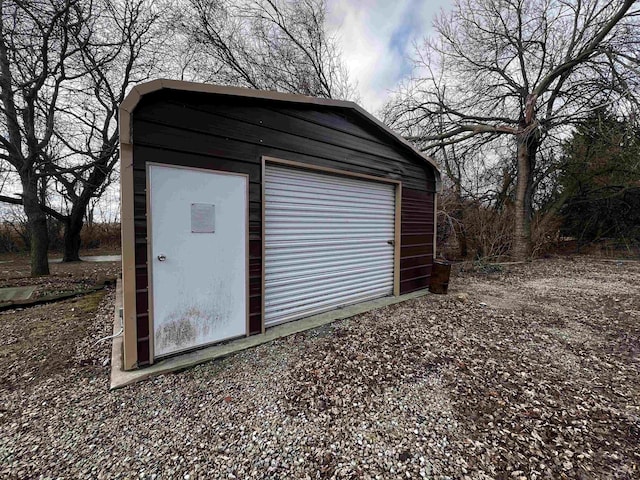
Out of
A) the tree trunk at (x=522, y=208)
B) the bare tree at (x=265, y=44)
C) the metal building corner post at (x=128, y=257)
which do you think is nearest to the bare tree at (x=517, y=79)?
the tree trunk at (x=522, y=208)

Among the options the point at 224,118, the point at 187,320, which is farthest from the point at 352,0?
the point at 187,320

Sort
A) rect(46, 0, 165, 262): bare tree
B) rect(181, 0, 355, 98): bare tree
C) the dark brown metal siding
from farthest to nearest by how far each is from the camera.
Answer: rect(181, 0, 355, 98): bare tree → rect(46, 0, 165, 262): bare tree → the dark brown metal siding

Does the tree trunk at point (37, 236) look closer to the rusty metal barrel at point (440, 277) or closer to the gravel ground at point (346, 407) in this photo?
the gravel ground at point (346, 407)

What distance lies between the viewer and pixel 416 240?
4832 mm

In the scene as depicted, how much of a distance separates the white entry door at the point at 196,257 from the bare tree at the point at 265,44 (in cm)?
723

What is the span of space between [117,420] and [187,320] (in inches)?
34.1

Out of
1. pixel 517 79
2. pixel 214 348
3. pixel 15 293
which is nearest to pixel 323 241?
pixel 214 348

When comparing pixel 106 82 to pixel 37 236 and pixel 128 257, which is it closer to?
pixel 37 236

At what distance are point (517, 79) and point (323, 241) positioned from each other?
31.3 feet

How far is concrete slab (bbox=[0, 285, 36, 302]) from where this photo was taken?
415 cm

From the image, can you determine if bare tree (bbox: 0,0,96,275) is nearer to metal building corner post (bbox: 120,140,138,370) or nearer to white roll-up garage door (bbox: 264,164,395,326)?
metal building corner post (bbox: 120,140,138,370)

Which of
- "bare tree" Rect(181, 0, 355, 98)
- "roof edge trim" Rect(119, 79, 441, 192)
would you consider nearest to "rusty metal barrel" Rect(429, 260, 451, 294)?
"roof edge trim" Rect(119, 79, 441, 192)

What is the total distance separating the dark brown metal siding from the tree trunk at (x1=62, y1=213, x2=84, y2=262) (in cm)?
1163

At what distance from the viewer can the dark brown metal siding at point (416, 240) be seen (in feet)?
15.1
